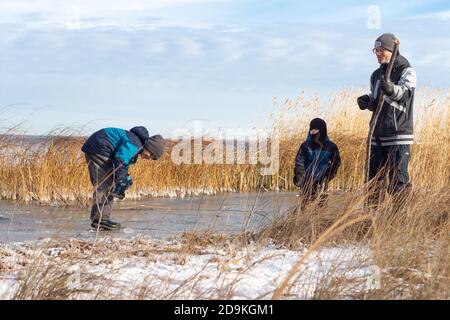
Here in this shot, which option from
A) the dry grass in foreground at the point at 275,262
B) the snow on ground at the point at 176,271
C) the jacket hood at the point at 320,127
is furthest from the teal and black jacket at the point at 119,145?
the jacket hood at the point at 320,127

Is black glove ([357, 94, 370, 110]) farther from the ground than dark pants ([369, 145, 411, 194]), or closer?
farther from the ground

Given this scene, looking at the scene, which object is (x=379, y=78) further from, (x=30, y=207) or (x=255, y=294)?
(x=30, y=207)

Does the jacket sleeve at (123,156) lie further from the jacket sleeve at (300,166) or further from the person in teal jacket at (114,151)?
the jacket sleeve at (300,166)

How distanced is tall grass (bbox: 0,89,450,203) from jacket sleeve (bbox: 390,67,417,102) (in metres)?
2.49

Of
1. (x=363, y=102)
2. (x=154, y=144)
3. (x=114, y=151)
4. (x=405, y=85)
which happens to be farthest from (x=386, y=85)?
(x=114, y=151)

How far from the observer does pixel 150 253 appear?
5.70 meters

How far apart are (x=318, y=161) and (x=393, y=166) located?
3.28ft

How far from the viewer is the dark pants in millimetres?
7317

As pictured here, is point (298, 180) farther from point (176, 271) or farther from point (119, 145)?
point (176, 271)

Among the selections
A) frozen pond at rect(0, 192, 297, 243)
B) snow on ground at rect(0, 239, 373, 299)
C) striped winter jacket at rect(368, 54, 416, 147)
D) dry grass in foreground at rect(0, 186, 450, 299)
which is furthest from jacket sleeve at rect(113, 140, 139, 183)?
striped winter jacket at rect(368, 54, 416, 147)

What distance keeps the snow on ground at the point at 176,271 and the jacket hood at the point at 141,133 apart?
1.77 m

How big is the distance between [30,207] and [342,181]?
5.44 m

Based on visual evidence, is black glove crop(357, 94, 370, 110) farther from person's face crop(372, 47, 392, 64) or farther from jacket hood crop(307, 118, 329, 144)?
jacket hood crop(307, 118, 329, 144)
